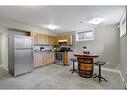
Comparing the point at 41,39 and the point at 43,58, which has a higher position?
the point at 41,39

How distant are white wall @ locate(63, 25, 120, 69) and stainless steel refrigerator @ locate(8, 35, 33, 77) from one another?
3.59 metres

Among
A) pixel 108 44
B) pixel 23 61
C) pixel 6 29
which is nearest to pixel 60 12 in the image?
pixel 23 61

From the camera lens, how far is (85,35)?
5609 millimetres

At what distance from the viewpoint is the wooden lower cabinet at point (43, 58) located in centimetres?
482

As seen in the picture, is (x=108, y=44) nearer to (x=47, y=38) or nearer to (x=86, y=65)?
(x=86, y=65)

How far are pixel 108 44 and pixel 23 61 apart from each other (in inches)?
170

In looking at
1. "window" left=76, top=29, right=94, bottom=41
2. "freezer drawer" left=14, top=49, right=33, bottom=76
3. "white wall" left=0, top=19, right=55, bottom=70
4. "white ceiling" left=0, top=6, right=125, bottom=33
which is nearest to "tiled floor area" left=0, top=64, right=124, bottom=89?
"freezer drawer" left=14, top=49, right=33, bottom=76

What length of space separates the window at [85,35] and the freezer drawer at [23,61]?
130 inches

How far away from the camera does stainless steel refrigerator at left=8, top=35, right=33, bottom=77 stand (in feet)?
11.6

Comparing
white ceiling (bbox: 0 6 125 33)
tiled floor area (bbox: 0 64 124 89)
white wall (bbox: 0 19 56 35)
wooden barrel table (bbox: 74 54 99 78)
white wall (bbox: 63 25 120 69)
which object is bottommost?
tiled floor area (bbox: 0 64 124 89)

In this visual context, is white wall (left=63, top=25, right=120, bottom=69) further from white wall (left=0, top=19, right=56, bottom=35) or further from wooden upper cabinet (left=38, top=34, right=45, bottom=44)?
white wall (left=0, top=19, right=56, bottom=35)

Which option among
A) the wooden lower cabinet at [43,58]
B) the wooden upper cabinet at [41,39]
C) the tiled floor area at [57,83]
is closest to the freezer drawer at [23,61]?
the tiled floor area at [57,83]

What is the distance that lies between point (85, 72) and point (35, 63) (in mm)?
2775
